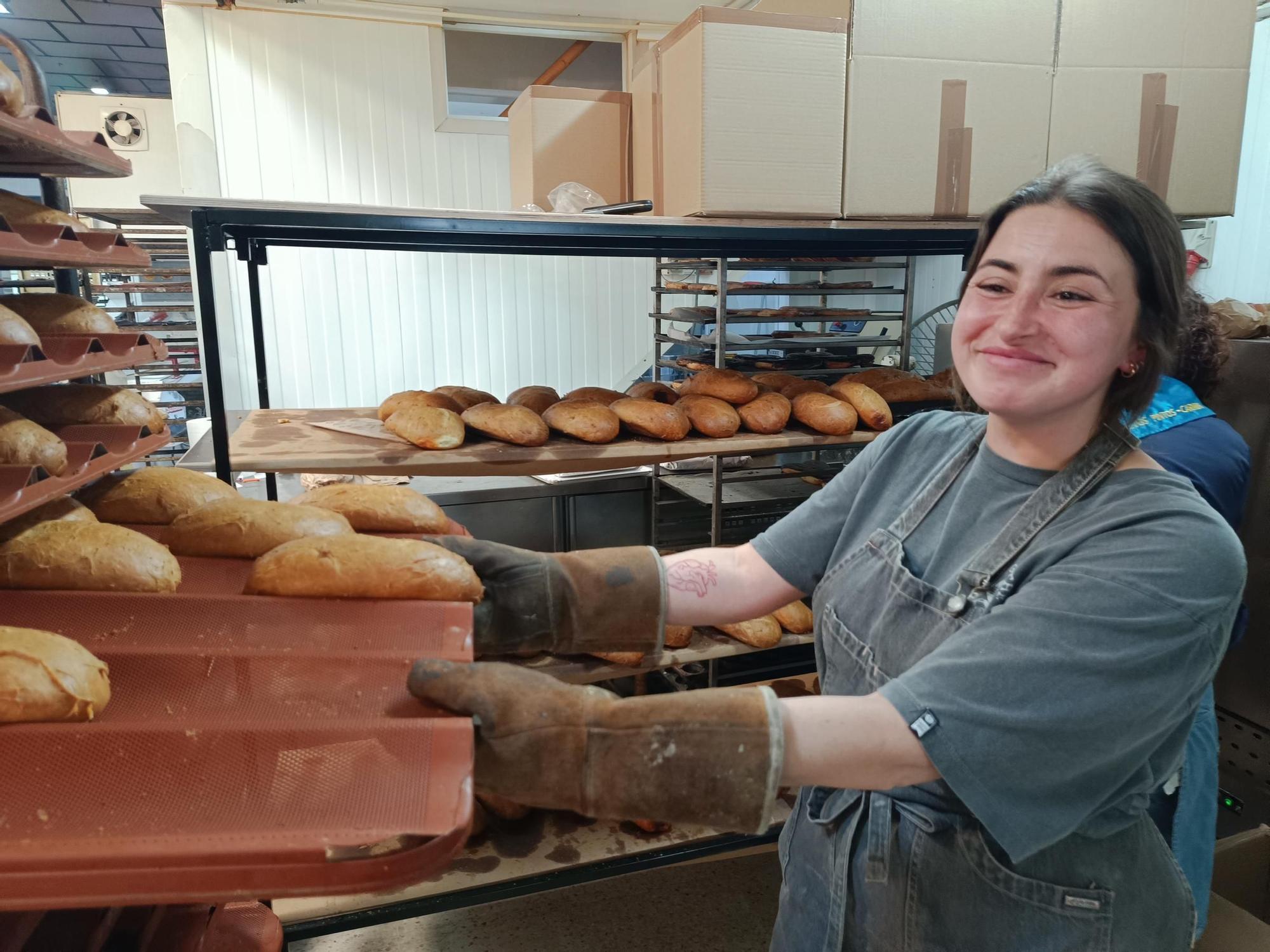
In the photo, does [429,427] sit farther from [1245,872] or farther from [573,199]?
[1245,872]

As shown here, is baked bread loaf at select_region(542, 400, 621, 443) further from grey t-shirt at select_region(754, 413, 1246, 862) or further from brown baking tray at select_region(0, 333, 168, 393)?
grey t-shirt at select_region(754, 413, 1246, 862)

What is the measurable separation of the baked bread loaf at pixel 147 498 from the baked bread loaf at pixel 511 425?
0.92 m

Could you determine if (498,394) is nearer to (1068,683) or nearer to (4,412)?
(4,412)

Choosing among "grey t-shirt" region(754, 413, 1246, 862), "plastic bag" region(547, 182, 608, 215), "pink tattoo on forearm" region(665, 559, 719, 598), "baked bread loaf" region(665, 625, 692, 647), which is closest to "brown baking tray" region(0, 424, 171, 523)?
"pink tattoo on forearm" region(665, 559, 719, 598)

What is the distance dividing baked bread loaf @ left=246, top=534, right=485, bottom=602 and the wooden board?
96cm

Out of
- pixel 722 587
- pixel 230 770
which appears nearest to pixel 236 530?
pixel 230 770

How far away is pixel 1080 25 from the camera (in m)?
2.09

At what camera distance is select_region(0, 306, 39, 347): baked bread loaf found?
2.85ft

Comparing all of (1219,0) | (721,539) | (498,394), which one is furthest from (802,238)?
(498,394)

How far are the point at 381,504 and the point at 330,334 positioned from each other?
3.26 metres

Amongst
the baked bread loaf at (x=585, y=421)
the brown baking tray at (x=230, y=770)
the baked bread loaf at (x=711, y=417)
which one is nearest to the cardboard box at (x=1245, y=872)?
the baked bread loaf at (x=711, y=417)

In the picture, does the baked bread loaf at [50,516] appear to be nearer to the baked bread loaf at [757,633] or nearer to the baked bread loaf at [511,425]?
the baked bread loaf at [511,425]

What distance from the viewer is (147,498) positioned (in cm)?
117

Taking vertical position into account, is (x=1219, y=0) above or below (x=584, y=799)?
above
